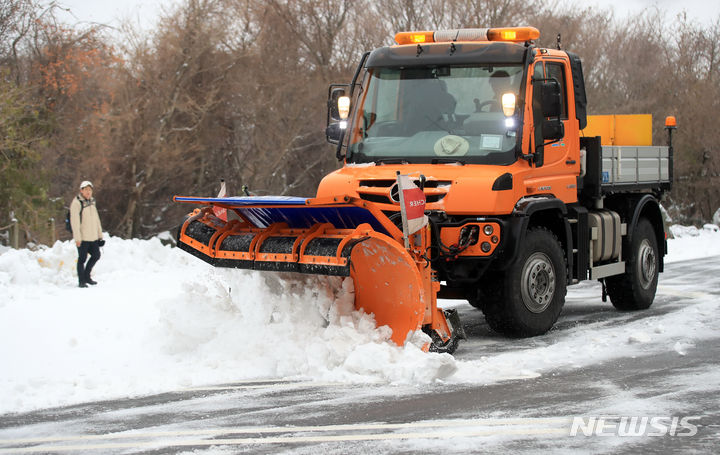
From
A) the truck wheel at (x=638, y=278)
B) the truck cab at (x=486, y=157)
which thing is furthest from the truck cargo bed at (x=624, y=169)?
the truck wheel at (x=638, y=278)

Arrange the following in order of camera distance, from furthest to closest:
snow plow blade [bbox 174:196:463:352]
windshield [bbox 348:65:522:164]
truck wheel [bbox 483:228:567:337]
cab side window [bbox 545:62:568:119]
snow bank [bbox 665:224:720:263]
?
snow bank [bbox 665:224:720:263]
cab side window [bbox 545:62:568:119]
windshield [bbox 348:65:522:164]
truck wheel [bbox 483:228:567:337]
snow plow blade [bbox 174:196:463:352]

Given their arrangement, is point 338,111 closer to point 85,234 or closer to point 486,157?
point 486,157

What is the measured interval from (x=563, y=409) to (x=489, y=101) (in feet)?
11.7

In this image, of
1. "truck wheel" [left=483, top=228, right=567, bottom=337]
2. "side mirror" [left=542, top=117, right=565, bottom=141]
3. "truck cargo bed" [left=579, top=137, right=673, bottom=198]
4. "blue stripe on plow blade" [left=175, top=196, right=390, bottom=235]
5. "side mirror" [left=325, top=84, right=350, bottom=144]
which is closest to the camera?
"blue stripe on plow blade" [left=175, top=196, right=390, bottom=235]

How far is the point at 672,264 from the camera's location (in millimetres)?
16047

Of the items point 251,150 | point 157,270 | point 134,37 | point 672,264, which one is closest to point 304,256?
point 157,270

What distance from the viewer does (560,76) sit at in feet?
29.6

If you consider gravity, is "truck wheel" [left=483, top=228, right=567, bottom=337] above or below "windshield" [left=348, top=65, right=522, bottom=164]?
below

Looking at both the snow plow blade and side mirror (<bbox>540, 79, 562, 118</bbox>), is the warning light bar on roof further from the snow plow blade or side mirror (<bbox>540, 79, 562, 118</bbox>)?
the snow plow blade

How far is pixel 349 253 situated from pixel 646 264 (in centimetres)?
520

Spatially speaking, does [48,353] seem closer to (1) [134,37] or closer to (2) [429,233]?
(2) [429,233]

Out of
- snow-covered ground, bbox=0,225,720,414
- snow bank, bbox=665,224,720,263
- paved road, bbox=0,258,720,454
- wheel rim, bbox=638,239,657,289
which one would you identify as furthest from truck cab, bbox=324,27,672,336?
snow bank, bbox=665,224,720,263

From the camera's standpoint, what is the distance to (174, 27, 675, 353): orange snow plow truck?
7340mm

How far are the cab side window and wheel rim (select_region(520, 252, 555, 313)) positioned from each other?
1494 mm
